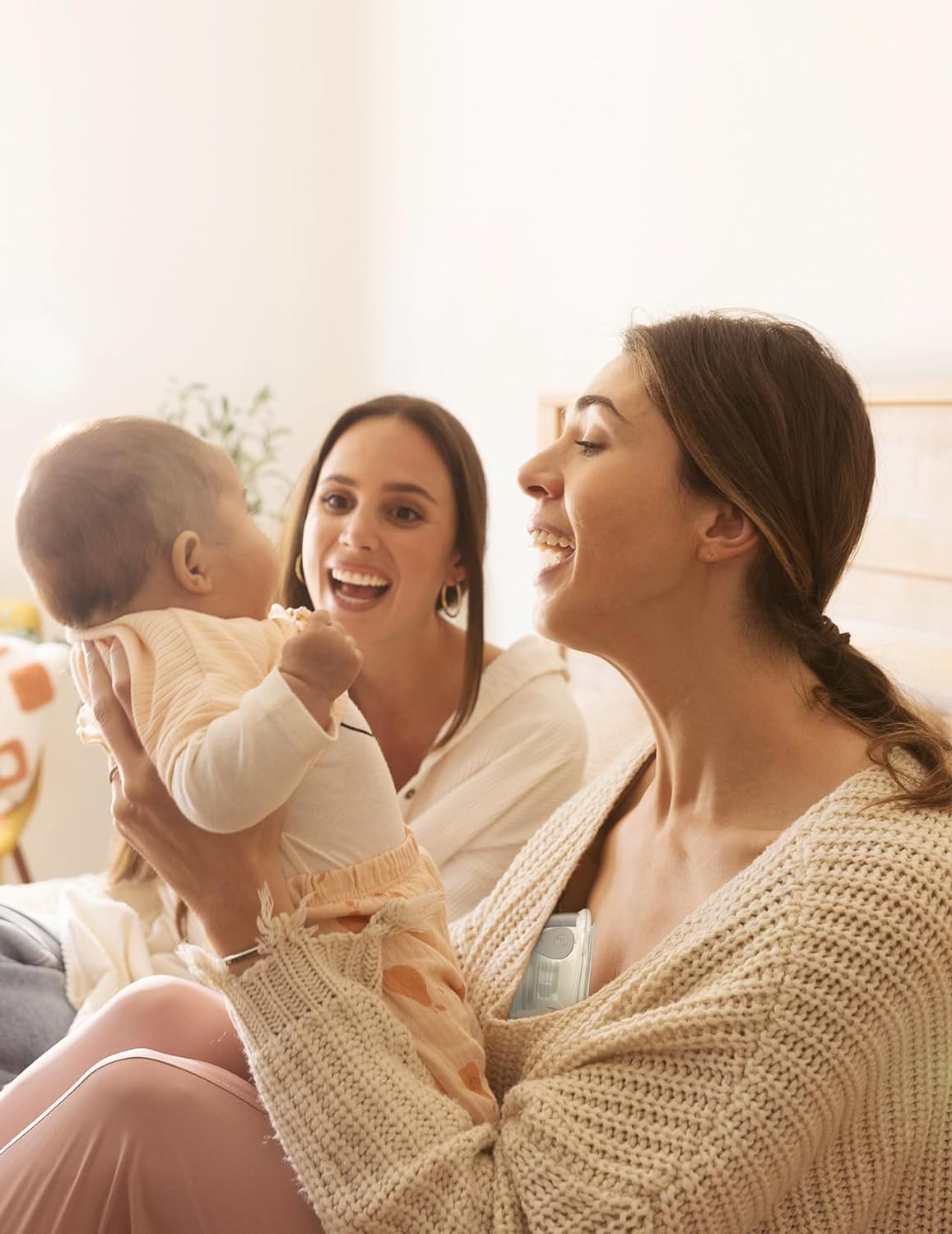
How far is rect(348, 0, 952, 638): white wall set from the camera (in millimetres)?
1888

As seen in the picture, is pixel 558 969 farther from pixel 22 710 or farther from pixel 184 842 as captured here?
pixel 22 710

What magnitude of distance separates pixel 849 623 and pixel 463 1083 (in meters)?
1.10

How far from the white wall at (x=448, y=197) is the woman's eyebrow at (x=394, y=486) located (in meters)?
0.74

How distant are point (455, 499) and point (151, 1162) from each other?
1.18 meters

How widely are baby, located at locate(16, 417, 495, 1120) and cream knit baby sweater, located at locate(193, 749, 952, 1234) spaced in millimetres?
90

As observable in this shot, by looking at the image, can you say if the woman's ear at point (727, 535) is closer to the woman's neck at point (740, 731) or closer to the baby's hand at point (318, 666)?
the woman's neck at point (740, 731)

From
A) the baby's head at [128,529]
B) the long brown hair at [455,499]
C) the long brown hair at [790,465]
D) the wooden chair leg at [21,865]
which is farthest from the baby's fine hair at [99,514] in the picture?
the wooden chair leg at [21,865]

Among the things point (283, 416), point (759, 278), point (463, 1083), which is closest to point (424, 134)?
point (283, 416)

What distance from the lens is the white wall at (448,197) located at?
1964 millimetres

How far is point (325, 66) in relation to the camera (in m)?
3.75

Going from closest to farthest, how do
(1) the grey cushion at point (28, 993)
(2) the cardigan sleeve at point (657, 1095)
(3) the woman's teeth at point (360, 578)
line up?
(2) the cardigan sleeve at point (657, 1095), (1) the grey cushion at point (28, 993), (3) the woman's teeth at point (360, 578)

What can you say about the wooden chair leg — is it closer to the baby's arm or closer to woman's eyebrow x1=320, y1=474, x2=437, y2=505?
woman's eyebrow x1=320, y1=474, x2=437, y2=505

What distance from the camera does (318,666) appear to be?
3.34 ft

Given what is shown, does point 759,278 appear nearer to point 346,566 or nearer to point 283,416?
point 346,566
